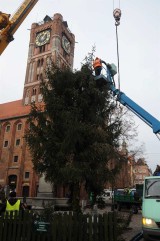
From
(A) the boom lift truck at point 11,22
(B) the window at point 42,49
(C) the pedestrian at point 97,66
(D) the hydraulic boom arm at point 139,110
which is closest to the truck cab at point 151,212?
(D) the hydraulic boom arm at point 139,110

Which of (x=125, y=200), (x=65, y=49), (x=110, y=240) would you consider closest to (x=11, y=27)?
(x=110, y=240)

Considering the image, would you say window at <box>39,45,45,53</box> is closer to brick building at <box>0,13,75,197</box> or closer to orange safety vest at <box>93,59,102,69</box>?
brick building at <box>0,13,75,197</box>

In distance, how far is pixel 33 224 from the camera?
743cm

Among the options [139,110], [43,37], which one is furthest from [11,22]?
[43,37]

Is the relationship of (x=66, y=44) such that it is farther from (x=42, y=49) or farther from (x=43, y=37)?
(x=42, y=49)

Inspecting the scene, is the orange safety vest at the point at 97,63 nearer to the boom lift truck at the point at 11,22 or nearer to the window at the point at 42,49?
the boom lift truck at the point at 11,22

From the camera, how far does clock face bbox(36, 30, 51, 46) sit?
47322 millimetres

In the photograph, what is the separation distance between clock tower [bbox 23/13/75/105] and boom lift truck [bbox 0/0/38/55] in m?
24.7

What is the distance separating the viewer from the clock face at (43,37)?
47.3m

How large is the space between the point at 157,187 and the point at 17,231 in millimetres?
4424

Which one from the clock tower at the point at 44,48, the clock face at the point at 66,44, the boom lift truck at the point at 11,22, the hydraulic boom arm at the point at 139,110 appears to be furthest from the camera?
the clock face at the point at 66,44

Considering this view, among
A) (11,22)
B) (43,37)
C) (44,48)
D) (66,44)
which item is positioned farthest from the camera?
(66,44)

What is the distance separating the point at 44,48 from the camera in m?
46.9

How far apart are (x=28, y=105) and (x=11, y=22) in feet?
89.0
